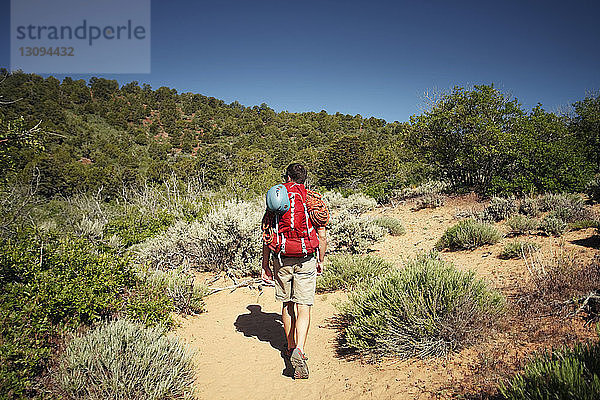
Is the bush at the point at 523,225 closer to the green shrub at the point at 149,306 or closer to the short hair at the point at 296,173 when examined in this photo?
the short hair at the point at 296,173

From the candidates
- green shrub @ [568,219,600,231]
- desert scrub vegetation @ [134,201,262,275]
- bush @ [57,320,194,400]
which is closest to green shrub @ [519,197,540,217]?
green shrub @ [568,219,600,231]

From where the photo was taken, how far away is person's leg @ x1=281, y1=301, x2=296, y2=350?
327cm

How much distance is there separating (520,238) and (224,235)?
6.13 meters

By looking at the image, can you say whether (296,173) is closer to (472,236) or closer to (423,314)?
(423,314)

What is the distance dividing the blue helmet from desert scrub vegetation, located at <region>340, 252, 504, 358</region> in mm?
1478

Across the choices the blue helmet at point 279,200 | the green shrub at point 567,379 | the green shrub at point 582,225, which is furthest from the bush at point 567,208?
the blue helmet at point 279,200

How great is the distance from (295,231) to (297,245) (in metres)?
0.13

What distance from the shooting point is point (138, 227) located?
8359 millimetres

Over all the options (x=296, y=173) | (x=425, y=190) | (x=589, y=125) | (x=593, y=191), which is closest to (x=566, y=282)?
(x=296, y=173)

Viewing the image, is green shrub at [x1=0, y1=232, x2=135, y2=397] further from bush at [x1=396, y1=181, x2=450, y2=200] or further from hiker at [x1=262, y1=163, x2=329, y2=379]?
bush at [x1=396, y1=181, x2=450, y2=200]

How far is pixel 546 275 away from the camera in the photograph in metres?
3.57

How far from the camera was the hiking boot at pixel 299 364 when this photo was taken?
3.04 m

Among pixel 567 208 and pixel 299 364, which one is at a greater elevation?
pixel 567 208

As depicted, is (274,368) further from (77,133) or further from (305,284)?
(77,133)
